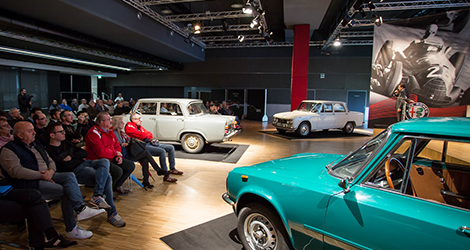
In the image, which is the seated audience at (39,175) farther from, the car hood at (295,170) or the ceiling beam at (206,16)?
the ceiling beam at (206,16)

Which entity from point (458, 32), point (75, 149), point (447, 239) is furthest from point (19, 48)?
point (458, 32)

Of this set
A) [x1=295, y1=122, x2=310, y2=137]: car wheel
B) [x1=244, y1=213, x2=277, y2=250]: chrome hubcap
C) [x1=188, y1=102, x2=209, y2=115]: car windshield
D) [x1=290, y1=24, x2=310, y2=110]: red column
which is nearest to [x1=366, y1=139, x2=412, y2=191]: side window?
[x1=244, y1=213, x2=277, y2=250]: chrome hubcap

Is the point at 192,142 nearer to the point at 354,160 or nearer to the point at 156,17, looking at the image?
the point at 354,160

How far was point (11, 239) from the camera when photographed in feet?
10.2

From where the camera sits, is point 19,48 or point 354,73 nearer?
point 19,48

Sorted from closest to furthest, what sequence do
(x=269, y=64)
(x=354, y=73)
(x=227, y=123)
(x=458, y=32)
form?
(x=227, y=123) < (x=458, y=32) < (x=354, y=73) < (x=269, y=64)

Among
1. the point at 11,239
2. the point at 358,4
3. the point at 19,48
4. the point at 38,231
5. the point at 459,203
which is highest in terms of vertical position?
the point at 358,4

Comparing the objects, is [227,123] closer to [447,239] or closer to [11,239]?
[11,239]

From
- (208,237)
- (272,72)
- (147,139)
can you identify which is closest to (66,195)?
(208,237)

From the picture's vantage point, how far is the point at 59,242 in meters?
2.95

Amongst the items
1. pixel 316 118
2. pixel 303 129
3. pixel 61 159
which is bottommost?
pixel 303 129

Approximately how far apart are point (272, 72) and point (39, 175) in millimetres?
17582

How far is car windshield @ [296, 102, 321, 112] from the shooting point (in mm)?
11594

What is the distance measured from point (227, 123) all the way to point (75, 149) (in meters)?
4.13
